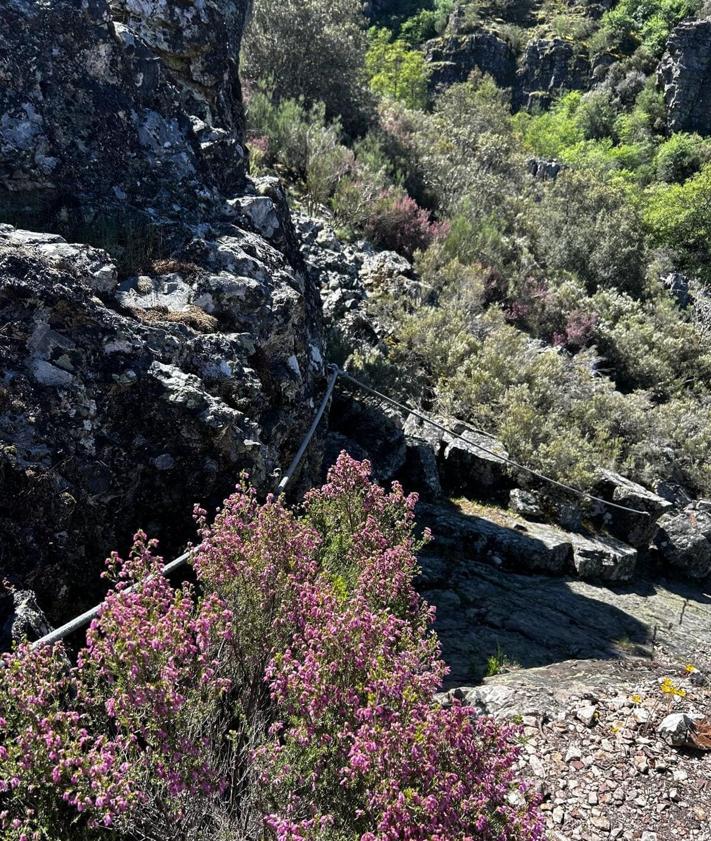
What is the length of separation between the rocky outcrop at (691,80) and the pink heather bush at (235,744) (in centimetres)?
4855

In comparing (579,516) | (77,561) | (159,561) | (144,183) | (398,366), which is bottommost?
(579,516)

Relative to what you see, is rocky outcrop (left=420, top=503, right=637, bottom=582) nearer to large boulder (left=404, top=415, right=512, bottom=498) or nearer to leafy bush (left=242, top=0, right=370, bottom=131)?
large boulder (left=404, top=415, right=512, bottom=498)

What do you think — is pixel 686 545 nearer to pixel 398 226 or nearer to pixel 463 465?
pixel 463 465

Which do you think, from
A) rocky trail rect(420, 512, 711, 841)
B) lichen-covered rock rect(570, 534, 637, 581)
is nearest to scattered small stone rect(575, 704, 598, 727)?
rocky trail rect(420, 512, 711, 841)

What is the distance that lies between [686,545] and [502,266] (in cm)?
817

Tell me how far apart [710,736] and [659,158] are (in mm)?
39170

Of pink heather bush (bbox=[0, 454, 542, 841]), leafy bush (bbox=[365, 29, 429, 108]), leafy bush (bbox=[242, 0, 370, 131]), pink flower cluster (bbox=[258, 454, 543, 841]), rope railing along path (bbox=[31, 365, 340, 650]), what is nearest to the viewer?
pink heather bush (bbox=[0, 454, 542, 841])

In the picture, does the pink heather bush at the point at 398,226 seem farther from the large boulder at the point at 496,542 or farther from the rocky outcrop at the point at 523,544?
the large boulder at the point at 496,542

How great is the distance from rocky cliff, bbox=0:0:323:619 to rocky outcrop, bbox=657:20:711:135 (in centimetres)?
4512

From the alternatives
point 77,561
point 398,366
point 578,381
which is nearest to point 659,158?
point 578,381

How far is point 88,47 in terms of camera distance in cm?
505

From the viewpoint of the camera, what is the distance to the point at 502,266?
14750 millimetres

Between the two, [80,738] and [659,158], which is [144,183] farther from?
[659,158]

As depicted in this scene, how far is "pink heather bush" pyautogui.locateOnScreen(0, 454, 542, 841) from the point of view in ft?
6.51
